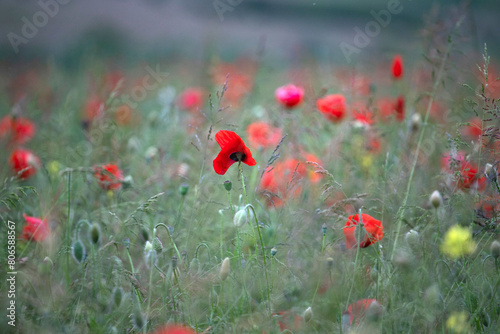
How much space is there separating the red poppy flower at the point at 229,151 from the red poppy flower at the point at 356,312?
17.5 inches

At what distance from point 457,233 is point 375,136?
43.4 inches

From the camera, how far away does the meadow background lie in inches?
43.6

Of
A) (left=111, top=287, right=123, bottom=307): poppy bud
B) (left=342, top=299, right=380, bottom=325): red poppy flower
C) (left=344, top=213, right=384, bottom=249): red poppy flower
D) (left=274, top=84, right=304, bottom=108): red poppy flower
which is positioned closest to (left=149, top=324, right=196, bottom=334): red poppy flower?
(left=111, top=287, right=123, bottom=307): poppy bud

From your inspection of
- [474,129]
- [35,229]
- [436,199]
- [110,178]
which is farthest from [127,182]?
[474,129]

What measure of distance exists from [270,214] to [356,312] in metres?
0.89

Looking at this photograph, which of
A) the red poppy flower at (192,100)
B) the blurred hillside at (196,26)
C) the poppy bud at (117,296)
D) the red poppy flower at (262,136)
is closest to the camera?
the poppy bud at (117,296)

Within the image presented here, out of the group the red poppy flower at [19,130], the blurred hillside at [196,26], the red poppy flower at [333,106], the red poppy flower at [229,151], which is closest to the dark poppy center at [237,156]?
the red poppy flower at [229,151]

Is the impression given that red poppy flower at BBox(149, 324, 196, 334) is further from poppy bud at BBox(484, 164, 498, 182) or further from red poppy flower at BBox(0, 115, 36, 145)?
red poppy flower at BBox(0, 115, 36, 145)

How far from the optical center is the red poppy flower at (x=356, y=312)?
1.07 meters

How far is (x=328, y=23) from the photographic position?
8047 millimetres

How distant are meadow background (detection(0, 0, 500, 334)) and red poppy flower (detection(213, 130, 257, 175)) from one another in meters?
0.05

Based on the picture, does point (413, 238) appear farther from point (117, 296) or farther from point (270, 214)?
point (270, 214)

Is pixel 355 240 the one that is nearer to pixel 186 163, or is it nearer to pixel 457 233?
pixel 457 233

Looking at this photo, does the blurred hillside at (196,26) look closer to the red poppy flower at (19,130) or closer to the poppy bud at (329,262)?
the red poppy flower at (19,130)
